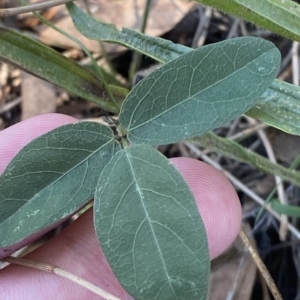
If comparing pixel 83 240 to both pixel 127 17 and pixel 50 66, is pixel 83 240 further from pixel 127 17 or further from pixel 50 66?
pixel 127 17

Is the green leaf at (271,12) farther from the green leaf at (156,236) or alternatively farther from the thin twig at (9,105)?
the thin twig at (9,105)

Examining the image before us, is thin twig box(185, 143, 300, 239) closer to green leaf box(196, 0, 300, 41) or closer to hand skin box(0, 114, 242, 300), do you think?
hand skin box(0, 114, 242, 300)

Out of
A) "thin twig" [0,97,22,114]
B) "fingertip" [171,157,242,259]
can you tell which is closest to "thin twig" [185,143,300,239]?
"fingertip" [171,157,242,259]

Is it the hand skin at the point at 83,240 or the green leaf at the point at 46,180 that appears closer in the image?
the green leaf at the point at 46,180

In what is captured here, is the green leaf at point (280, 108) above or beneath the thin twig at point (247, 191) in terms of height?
above

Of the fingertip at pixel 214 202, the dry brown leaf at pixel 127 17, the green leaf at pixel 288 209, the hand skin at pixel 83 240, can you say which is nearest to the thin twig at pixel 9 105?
the dry brown leaf at pixel 127 17

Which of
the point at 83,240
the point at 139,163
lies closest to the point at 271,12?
the point at 139,163

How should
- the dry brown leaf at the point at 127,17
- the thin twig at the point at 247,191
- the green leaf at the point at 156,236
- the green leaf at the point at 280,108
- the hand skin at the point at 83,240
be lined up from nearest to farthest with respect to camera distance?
the green leaf at the point at 156,236, the green leaf at the point at 280,108, the hand skin at the point at 83,240, the thin twig at the point at 247,191, the dry brown leaf at the point at 127,17
